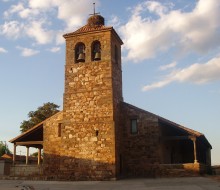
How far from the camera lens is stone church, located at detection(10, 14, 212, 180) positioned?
1891cm

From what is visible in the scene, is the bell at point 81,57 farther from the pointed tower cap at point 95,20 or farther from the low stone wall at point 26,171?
the low stone wall at point 26,171

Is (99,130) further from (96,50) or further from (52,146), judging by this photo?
(96,50)

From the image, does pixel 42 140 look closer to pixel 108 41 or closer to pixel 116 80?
pixel 116 80

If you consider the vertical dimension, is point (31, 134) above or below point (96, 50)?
below

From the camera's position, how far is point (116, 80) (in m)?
20.7

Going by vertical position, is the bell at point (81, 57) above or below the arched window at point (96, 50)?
below

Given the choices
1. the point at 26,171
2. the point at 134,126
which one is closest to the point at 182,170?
the point at 134,126

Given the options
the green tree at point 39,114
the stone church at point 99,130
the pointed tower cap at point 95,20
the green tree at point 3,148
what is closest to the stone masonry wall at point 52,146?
the stone church at point 99,130

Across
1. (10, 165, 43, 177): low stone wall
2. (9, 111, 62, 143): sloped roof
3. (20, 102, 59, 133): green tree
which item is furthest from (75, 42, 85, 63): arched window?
(20, 102, 59, 133): green tree

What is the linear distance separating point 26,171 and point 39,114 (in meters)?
14.1

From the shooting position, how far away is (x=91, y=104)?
64.7 feet

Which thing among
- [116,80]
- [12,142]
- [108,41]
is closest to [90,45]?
[108,41]

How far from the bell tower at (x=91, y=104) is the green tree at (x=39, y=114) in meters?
15.0

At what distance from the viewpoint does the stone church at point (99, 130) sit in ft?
62.0
